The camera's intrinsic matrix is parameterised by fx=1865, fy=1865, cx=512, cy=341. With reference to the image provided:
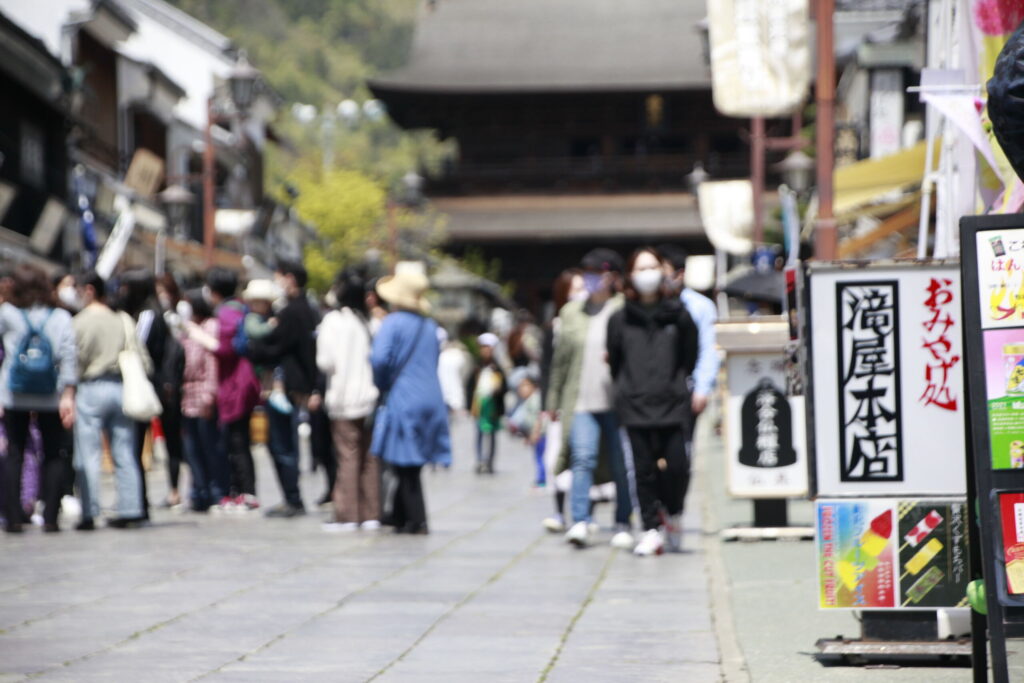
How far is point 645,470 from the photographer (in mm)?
10477

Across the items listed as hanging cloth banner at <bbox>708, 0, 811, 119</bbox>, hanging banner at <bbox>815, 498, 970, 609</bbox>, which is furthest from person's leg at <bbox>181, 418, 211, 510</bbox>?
hanging banner at <bbox>815, 498, 970, 609</bbox>

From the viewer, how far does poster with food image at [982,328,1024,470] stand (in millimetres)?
4766

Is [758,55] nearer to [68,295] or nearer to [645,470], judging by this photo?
[68,295]

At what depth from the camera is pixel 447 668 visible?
6.53 metres

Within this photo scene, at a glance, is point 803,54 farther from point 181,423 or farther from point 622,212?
point 622,212

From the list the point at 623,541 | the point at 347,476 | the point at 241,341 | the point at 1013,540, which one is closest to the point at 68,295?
the point at 241,341

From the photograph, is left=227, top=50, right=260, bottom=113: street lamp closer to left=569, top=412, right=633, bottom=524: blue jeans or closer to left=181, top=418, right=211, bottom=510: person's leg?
left=181, top=418, right=211, bottom=510: person's leg

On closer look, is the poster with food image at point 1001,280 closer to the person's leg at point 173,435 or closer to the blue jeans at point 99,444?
the blue jeans at point 99,444

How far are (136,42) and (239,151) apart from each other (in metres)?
3.59

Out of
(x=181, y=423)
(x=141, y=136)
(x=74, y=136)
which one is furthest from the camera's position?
(x=141, y=136)

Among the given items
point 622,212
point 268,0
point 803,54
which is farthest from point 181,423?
point 268,0

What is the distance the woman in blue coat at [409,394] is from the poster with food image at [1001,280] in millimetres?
7261

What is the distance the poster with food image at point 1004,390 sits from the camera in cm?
477

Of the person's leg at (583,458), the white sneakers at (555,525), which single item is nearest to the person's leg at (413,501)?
the white sneakers at (555,525)
